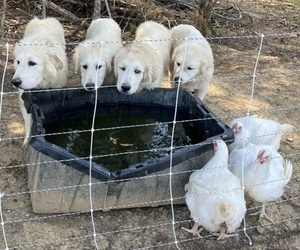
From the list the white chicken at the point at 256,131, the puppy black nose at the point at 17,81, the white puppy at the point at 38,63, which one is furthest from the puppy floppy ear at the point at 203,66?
the puppy black nose at the point at 17,81

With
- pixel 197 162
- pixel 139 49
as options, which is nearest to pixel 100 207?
pixel 197 162

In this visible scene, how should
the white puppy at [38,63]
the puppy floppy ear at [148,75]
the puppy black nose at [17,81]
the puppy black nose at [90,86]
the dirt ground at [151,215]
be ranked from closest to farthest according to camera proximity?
the dirt ground at [151,215] → the puppy black nose at [17,81] → the white puppy at [38,63] → the puppy black nose at [90,86] → the puppy floppy ear at [148,75]

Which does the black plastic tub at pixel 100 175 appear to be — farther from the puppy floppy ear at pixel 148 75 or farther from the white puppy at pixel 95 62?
the puppy floppy ear at pixel 148 75

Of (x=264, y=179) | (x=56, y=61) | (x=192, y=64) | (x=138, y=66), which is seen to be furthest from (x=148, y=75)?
(x=264, y=179)

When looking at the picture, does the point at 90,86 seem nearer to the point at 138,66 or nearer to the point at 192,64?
the point at 138,66

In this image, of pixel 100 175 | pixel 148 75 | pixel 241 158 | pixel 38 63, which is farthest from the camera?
pixel 148 75

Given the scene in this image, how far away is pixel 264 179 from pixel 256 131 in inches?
30.6

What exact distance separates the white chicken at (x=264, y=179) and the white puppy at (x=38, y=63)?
1977 mm

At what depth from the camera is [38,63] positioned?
14.3ft

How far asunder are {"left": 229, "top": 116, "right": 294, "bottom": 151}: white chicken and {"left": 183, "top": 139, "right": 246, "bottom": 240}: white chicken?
0.56 metres

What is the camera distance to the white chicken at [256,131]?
420cm

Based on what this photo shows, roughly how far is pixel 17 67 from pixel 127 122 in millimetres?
1142

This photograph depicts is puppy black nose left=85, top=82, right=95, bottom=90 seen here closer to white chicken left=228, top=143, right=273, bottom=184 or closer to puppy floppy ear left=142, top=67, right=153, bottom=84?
puppy floppy ear left=142, top=67, right=153, bottom=84

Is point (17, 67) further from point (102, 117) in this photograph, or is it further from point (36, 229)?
point (36, 229)
